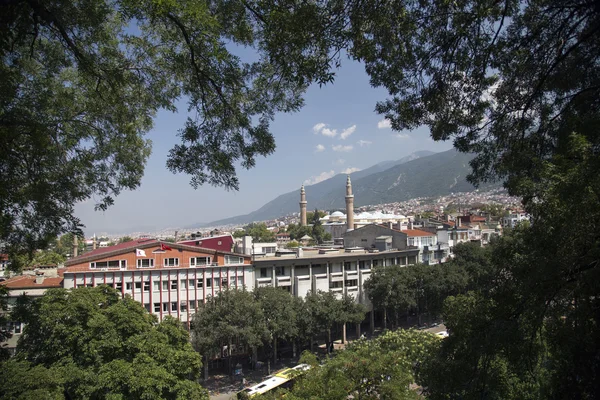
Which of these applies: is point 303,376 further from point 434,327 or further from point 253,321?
point 434,327

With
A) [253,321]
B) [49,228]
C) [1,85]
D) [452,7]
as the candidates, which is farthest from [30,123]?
[253,321]

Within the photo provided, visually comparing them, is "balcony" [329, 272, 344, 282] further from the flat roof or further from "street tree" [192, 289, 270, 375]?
"street tree" [192, 289, 270, 375]

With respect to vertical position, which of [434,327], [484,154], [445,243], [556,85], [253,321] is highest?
[556,85]

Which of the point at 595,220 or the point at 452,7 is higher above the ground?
the point at 452,7

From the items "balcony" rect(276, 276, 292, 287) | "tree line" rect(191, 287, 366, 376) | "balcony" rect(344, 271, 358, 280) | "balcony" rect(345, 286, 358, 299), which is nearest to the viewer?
"tree line" rect(191, 287, 366, 376)

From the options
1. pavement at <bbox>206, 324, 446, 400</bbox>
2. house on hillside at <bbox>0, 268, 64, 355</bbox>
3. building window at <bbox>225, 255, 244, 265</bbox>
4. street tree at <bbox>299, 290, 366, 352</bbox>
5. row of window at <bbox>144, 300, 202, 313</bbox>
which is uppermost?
building window at <bbox>225, 255, 244, 265</bbox>

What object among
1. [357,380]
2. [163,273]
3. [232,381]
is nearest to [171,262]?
[163,273]

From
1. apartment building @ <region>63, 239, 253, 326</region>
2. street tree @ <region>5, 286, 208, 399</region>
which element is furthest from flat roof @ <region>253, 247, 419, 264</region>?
street tree @ <region>5, 286, 208, 399</region>
